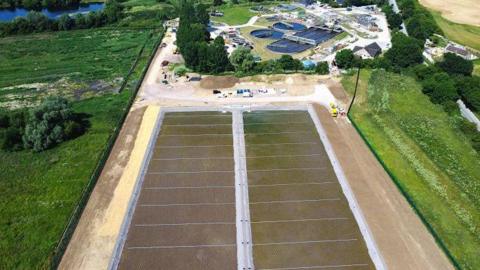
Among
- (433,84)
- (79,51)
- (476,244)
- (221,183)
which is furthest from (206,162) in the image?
(79,51)

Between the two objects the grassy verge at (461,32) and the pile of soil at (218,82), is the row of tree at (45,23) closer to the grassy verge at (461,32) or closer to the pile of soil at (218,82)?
the pile of soil at (218,82)

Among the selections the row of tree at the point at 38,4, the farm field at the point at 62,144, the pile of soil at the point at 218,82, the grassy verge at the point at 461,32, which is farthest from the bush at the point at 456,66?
the row of tree at the point at 38,4

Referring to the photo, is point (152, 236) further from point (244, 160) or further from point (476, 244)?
point (476, 244)

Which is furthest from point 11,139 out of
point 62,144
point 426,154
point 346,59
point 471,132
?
point 471,132

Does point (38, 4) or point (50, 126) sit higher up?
point (38, 4)

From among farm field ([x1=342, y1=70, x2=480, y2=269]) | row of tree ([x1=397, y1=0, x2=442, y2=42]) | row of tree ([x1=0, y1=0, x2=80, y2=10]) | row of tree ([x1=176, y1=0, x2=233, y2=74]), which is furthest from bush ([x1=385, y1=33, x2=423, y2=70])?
row of tree ([x1=0, y1=0, x2=80, y2=10])

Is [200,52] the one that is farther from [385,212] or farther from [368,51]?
[385,212]

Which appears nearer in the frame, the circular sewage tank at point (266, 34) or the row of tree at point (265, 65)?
the row of tree at point (265, 65)

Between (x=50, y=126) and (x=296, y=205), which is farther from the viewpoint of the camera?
(x=50, y=126)
